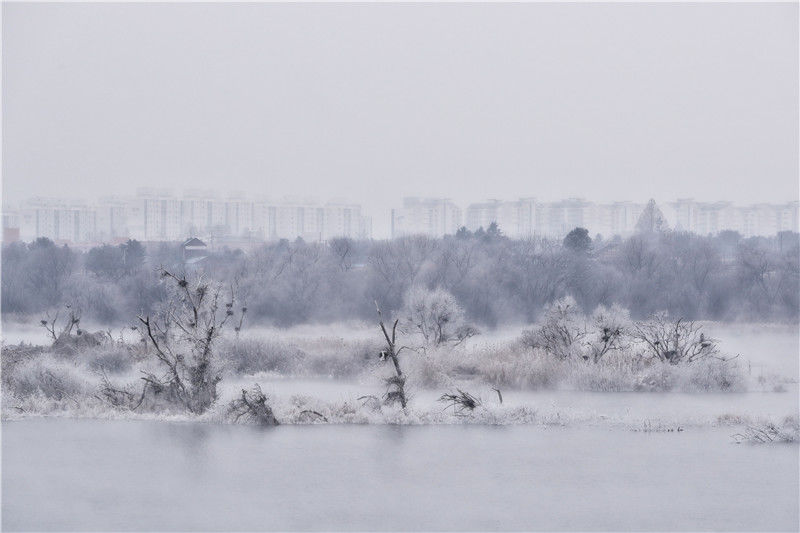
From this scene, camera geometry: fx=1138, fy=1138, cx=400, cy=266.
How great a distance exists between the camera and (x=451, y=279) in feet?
148

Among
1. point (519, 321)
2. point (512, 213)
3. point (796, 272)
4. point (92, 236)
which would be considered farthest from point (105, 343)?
point (512, 213)

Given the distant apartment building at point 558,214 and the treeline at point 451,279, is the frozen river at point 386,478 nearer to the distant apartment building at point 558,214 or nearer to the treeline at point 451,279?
the treeline at point 451,279

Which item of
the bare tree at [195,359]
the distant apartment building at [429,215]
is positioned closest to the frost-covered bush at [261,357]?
the bare tree at [195,359]

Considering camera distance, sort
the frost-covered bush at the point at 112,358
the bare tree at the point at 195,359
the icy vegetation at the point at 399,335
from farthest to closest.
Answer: the frost-covered bush at the point at 112,358 → the icy vegetation at the point at 399,335 → the bare tree at the point at 195,359

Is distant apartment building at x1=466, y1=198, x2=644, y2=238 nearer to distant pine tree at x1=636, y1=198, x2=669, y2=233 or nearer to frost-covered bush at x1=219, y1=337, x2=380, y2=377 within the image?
distant pine tree at x1=636, y1=198, x2=669, y2=233

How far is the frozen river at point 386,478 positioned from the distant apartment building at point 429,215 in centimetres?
6690

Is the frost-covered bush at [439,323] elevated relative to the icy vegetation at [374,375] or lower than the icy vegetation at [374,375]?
elevated

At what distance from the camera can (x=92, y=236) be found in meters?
77.0

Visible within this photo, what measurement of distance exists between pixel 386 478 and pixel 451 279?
31.2 metres

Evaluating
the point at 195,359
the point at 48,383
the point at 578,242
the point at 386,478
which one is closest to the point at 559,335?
the point at 195,359

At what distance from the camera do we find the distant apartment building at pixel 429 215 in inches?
3334

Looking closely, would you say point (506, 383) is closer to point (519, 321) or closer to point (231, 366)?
point (231, 366)

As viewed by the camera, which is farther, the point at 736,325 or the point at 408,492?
the point at 736,325

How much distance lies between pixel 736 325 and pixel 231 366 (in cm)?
2338
